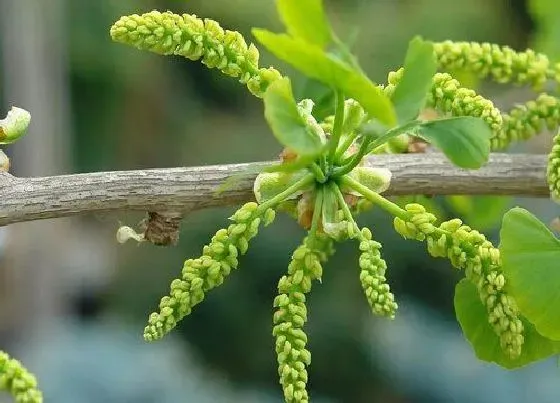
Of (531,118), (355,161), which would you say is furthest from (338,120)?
(531,118)

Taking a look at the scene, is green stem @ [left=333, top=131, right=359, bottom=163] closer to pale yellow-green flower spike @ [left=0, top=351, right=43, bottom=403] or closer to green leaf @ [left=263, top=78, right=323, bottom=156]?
green leaf @ [left=263, top=78, right=323, bottom=156]

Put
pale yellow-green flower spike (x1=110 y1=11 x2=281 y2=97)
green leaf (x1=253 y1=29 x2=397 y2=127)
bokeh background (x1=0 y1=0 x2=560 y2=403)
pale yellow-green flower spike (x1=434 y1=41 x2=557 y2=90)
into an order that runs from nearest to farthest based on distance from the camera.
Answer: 1. green leaf (x1=253 y1=29 x2=397 y2=127)
2. pale yellow-green flower spike (x1=110 y1=11 x2=281 y2=97)
3. pale yellow-green flower spike (x1=434 y1=41 x2=557 y2=90)
4. bokeh background (x1=0 y1=0 x2=560 y2=403)

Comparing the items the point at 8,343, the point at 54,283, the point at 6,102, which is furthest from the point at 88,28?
the point at 8,343

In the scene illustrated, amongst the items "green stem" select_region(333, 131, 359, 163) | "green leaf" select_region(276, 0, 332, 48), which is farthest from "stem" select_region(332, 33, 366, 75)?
"green stem" select_region(333, 131, 359, 163)

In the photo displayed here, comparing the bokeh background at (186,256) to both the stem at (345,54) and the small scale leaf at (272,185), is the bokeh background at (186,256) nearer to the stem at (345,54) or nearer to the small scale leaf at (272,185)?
the small scale leaf at (272,185)

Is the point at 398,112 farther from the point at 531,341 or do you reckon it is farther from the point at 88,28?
the point at 88,28

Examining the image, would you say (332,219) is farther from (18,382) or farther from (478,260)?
(18,382)

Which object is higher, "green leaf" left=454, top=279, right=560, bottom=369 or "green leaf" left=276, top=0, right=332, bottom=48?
"green leaf" left=276, top=0, right=332, bottom=48
